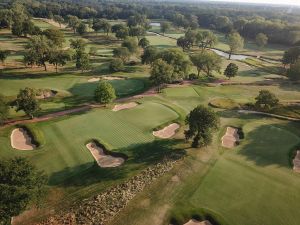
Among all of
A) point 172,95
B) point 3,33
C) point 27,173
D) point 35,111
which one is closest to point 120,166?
point 27,173

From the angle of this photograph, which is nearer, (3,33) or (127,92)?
(127,92)

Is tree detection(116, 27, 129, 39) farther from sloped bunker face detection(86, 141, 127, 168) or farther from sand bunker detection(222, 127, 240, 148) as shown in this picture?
sloped bunker face detection(86, 141, 127, 168)

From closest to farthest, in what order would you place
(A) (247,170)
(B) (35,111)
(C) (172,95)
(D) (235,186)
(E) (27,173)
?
(E) (27,173), (D) (235,186), (A) (247,170), (B) (35,111), (C) (172,95)

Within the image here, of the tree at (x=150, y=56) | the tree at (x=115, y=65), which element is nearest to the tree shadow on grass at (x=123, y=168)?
the tree at (x=115, y=65)

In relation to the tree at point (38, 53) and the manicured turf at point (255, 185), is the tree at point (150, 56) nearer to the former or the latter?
Result: the tree at point (38, 53)

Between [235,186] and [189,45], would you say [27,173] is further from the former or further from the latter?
[189,45]

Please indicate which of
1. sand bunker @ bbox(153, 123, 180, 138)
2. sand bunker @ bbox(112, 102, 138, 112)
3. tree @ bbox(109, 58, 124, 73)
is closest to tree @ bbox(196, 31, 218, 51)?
tree @ bbox(109, 58, 124, 73)
